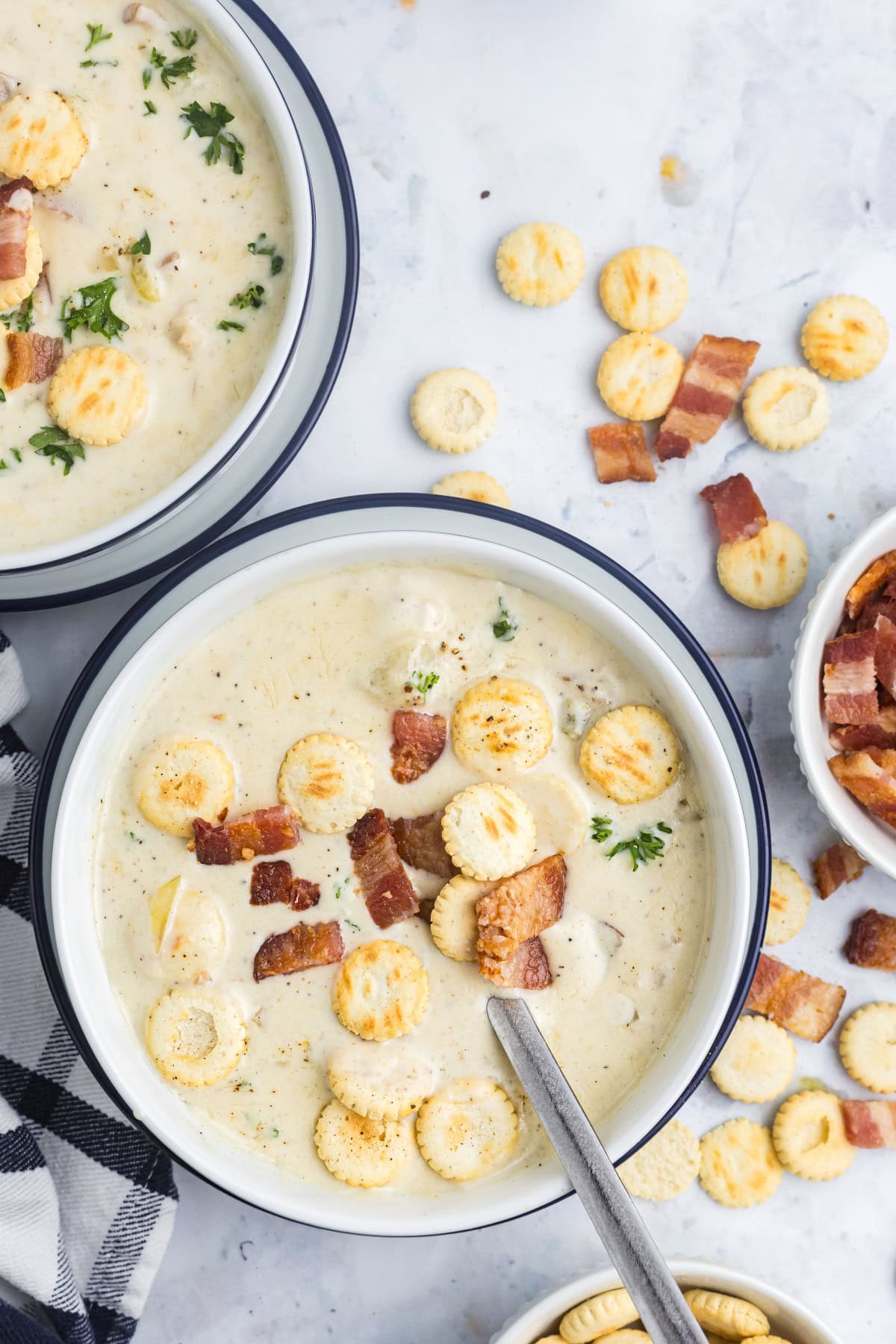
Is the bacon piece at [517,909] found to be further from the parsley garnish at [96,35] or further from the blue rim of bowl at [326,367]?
the parsley garnish at [96,35]

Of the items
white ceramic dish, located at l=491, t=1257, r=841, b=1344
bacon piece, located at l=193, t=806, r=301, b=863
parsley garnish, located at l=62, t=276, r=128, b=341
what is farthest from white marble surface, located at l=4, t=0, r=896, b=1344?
bacon piece, located at l=193, t=806, r=301, b=863

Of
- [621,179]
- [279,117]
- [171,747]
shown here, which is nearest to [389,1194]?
[171,747]

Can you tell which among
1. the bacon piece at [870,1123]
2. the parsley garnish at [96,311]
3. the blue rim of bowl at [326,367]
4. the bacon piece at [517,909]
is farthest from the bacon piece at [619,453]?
the bacon piece at [870,1123]

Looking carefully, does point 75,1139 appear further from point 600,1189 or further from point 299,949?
point 600,1189

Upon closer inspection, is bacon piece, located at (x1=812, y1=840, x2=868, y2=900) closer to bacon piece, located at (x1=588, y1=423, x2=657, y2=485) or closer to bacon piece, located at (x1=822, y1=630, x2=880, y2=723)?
bacon piece, located at (x1=822, y1=630, x2=880, y2=723)

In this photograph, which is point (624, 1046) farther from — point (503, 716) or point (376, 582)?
point (376, 582)

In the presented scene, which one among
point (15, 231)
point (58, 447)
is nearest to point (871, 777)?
point (58, 447)
